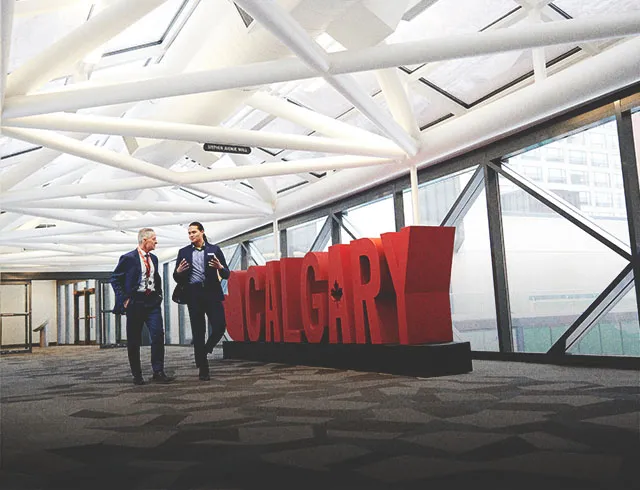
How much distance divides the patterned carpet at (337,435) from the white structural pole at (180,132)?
2.82 meters

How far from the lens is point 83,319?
25.1 meters

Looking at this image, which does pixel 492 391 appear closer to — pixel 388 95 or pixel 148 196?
pixel 388 95

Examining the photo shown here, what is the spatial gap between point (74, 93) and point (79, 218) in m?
7.27

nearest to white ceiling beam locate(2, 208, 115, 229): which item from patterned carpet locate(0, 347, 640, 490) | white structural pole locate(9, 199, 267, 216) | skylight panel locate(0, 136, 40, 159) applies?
white structural pole locate(9, 199, 267, 216)

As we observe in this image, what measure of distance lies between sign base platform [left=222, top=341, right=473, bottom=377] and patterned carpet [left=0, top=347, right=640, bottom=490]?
0.28m

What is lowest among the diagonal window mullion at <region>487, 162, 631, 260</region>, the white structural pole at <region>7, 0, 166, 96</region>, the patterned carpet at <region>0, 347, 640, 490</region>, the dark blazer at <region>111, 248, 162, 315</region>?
the patterned carpet at <region>0, 347, 640, 490</region>

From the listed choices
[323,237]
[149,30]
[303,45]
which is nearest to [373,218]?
[323,237]

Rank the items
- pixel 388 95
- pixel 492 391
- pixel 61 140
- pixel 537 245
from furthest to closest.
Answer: pixel 537 245 → pixel 388 95 → pixel 61 140 → pixel 492 391

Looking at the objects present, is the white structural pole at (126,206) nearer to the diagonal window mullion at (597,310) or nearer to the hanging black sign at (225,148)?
the hanging black sign at (225,148)

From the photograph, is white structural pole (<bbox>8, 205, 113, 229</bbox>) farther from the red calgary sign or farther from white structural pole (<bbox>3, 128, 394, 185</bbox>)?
the red calgary sign

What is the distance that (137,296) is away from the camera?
684cm

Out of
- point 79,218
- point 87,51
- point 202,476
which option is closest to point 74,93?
point 87,51

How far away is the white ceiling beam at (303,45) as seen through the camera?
456 centimetres

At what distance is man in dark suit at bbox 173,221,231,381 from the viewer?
23.2 feet
